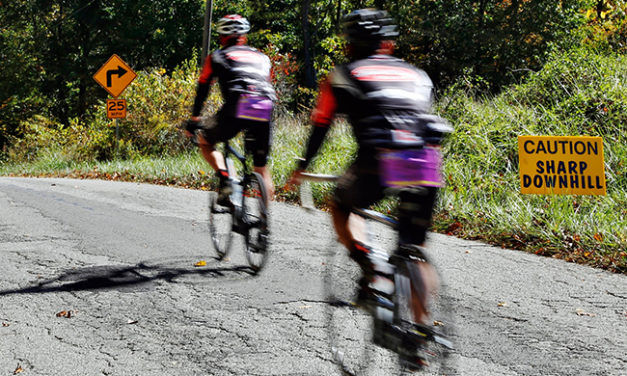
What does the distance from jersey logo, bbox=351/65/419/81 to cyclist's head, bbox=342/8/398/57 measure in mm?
163

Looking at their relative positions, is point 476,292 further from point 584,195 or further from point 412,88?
point 584,195

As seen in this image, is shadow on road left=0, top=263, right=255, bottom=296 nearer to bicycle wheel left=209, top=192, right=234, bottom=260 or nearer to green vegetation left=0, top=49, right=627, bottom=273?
bicycle wheel left=209, top=192, right=234, bottom=260

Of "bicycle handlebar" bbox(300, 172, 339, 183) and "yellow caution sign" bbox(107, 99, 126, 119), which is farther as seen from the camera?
"yellow caution sign" bbox(107, 99, 126, 119)

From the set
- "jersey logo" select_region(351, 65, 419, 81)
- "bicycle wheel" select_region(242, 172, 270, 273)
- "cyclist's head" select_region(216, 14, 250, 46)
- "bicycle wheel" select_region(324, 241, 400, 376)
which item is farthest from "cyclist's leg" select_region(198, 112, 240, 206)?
"jersey logo" select_region(351, 65, 419, 81)

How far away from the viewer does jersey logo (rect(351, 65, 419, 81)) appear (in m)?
3.23

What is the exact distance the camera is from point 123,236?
764 cm

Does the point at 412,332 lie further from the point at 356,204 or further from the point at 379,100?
the point at 379,100

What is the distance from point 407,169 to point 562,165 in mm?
5382

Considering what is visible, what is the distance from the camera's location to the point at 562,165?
308 inches

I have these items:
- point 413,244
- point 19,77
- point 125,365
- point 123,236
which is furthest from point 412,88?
point 19,77

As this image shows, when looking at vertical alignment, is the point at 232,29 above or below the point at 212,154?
above

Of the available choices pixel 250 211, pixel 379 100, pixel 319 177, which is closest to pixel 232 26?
pixel 250 211

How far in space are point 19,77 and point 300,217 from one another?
3654 cm

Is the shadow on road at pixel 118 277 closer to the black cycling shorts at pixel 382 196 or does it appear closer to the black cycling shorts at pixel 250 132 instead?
the black cycling shorts at pixel 250 132
